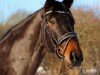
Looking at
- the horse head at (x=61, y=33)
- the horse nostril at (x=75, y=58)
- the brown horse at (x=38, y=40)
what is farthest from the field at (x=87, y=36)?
the horse nostril at (x=75, y=58)

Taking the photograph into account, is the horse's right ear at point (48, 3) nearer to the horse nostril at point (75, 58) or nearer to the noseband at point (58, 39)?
the noseband at point (58, 39)

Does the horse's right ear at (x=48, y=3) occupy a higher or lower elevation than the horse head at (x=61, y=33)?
higher

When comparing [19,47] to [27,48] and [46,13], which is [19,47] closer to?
[27,48]

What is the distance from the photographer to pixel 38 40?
192 inches

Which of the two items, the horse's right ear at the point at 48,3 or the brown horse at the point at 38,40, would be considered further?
the horse's right ear at the point at 48,3

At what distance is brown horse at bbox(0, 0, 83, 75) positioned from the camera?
4680 millimetres

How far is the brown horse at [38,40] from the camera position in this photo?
15.4ft

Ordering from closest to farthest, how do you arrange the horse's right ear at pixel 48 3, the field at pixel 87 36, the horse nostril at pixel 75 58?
1. the horse nostril at pixel 75 58
2. the horse's right ear at pixel 48 3
3. the field at pixel 87 36

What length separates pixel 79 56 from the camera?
4.53m

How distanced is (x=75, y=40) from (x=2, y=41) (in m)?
0.96

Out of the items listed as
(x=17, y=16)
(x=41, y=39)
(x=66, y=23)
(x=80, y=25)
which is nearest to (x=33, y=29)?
(x=41, y=39)

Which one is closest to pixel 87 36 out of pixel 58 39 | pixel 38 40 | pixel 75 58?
pixel 38 40

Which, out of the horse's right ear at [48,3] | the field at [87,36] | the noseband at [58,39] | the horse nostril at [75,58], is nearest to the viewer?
the horse nostril at [75,58]

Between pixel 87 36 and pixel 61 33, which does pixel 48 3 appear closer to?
pixel 61 33
